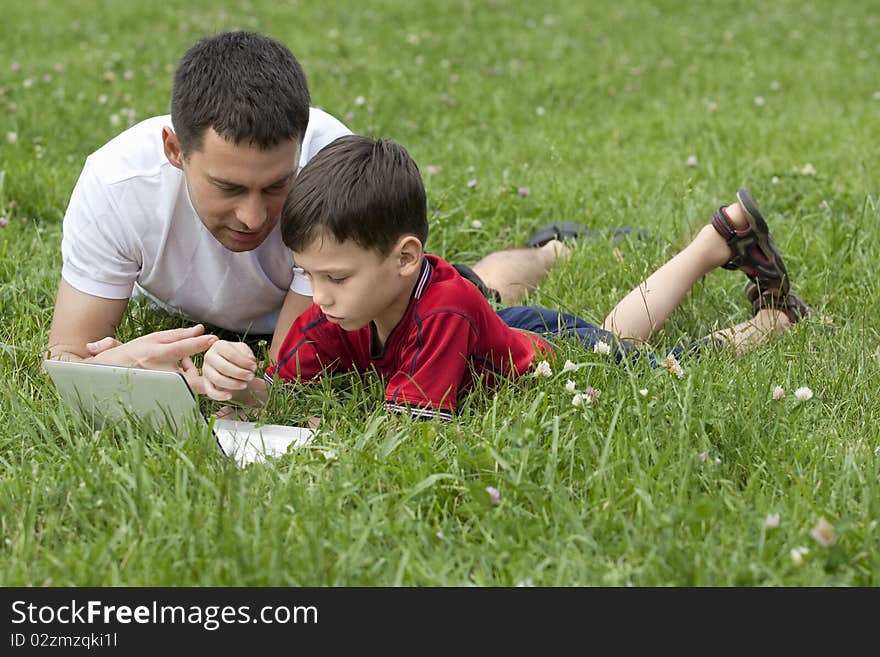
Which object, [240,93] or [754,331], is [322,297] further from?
[754,331]

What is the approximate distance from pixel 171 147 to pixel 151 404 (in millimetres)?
895

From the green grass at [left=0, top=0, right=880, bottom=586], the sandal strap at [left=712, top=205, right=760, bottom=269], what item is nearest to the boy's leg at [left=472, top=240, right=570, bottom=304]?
the green grass at [left=0, top=0, right=880, bottom=586]

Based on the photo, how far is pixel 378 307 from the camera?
327cm

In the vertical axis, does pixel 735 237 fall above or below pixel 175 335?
above

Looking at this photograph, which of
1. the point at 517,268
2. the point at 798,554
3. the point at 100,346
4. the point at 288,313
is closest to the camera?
the point at 798,554

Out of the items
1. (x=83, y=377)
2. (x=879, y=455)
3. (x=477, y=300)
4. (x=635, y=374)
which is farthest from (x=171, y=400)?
(x=879, y=455)

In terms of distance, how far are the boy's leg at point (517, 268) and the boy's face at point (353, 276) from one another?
133cm

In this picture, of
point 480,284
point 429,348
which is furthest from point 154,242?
point 480,284

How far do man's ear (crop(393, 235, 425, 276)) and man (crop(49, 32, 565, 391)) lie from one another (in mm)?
466

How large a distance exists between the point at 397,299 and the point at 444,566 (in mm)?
1078

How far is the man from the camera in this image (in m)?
3.31

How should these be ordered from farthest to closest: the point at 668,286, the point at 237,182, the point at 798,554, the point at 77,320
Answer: the point at 668,286 < the point at 77,320 < the point at 237,182 < the point at 798,554

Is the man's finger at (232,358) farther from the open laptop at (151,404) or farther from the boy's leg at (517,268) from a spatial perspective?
the boy's leg at (517,268)

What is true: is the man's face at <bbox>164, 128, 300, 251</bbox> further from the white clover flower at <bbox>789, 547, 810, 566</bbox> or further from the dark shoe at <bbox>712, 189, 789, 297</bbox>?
the white clover flower at <bbox>789, 547, 810, 566</bbox>
